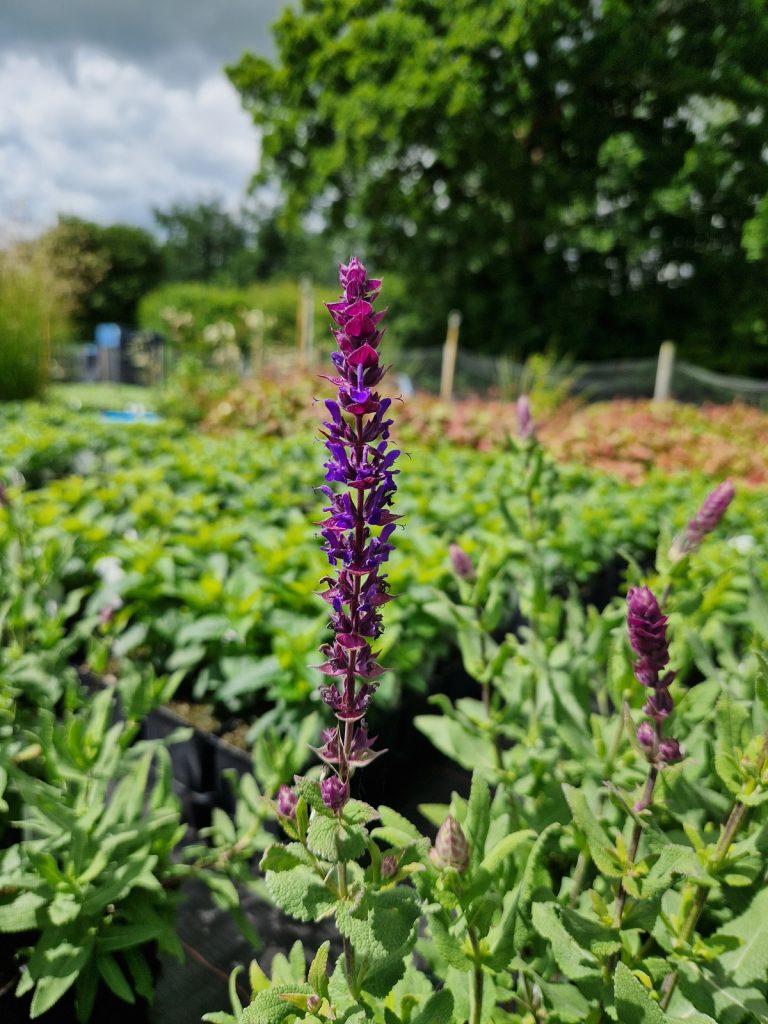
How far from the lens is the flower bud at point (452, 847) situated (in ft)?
2.22

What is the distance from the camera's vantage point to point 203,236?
47.3m

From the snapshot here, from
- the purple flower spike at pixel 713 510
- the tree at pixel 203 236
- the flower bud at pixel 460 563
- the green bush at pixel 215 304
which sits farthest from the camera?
the tree at pixel 203 236

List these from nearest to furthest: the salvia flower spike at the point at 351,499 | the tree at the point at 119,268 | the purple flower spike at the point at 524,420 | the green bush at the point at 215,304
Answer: the salvia flower spike at the point at 351,499 → the purple flower spike at the point at 524,420 → the green bush at the point at 215,304 → the tree at the point at 119,268

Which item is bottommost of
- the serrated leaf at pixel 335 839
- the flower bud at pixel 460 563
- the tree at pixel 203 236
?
the serrated leaf at pixel 335 839

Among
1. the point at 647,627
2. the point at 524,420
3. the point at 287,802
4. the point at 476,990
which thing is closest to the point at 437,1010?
the point at 476,990

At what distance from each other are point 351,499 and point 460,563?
28.7 inches

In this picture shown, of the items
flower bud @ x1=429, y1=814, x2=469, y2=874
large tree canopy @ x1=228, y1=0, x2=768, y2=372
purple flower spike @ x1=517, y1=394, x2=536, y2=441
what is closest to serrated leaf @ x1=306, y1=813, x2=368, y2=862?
flower bud @ x1=429, y1=814, x2=469, y2=874

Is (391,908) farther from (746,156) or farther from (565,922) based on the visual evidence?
(746,156)

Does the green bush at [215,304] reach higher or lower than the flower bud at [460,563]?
higher

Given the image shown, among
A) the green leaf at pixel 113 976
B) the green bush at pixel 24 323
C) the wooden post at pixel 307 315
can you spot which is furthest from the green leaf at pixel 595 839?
the wooden post at pixel 307 315

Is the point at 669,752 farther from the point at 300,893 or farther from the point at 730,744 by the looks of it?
the point at 300,893

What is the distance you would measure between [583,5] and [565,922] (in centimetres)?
1258

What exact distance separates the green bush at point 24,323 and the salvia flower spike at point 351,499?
7671 millimetres

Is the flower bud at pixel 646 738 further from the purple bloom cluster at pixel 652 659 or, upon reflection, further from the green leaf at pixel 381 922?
the green leaf at pixel 381 922
